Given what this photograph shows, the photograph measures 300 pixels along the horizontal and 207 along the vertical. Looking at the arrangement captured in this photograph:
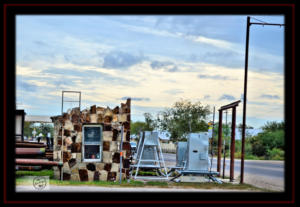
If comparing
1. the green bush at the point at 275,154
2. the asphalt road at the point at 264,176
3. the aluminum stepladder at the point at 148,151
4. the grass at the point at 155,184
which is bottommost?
the green bush at the point at 275,154

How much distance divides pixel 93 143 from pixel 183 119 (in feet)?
79.4

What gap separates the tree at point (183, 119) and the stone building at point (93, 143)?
74.9ft

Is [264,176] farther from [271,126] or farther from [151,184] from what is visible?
[271,126]

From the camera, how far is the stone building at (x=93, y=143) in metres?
16.9

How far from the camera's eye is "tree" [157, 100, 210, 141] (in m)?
39.9

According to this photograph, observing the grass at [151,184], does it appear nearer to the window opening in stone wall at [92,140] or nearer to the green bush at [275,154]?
the window opening in stone wall at [92,140]

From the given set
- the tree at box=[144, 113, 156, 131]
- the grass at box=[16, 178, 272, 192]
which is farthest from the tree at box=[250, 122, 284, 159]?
the grass at box=[16, 178, 272, 192]

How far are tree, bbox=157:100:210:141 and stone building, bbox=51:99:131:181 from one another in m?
22.8

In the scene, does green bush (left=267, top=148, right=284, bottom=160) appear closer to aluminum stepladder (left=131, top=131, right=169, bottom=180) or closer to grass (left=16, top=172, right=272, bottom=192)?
aluminum stepladder (left=131, top=131, right=169, bottom=180)

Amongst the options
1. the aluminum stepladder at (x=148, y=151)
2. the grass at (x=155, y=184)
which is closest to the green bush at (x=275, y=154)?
the aluminum stepladder at (x=148, y=151)
